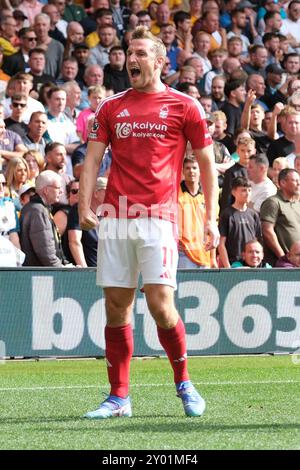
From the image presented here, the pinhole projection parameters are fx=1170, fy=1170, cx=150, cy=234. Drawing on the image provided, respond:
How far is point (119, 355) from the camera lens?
7746 mm

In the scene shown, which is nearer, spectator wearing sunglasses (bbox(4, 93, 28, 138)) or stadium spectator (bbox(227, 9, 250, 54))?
spectator wearing sunglasses (bbox(4, 93, 28, 138))

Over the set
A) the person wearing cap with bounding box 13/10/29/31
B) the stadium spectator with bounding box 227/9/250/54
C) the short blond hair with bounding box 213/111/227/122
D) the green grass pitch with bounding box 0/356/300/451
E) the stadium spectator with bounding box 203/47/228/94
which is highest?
the stadium spectator with bounding box 227/9/250/54

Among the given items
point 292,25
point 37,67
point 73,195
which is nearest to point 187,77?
point 37,67

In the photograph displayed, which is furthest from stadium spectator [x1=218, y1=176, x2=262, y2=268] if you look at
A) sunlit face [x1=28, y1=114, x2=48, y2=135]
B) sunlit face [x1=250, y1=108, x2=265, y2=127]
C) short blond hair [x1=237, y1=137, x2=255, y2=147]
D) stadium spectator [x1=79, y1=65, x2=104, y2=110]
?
stadium spectator [x1=79, y1=65, x2=104, y2=110]

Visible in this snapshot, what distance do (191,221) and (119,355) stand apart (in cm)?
582

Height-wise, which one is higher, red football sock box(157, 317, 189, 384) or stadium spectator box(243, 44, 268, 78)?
stadium spectator box(243, 44, 268, 78)

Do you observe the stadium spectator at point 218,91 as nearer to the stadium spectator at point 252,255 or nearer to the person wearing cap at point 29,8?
the person wearing cap at point 29,8

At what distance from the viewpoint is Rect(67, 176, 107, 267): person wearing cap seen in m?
13.2

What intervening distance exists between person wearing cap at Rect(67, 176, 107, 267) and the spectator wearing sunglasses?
5.80 ft

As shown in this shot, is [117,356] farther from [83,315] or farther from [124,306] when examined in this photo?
[83,315]

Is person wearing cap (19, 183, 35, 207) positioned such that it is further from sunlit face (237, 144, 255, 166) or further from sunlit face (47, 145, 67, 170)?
sunlit face (237, 144, 255, 166)

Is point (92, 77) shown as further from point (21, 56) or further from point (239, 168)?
point (239, 168)

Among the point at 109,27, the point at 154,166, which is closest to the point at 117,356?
the point at 154,166

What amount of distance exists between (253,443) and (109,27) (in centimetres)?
1264
